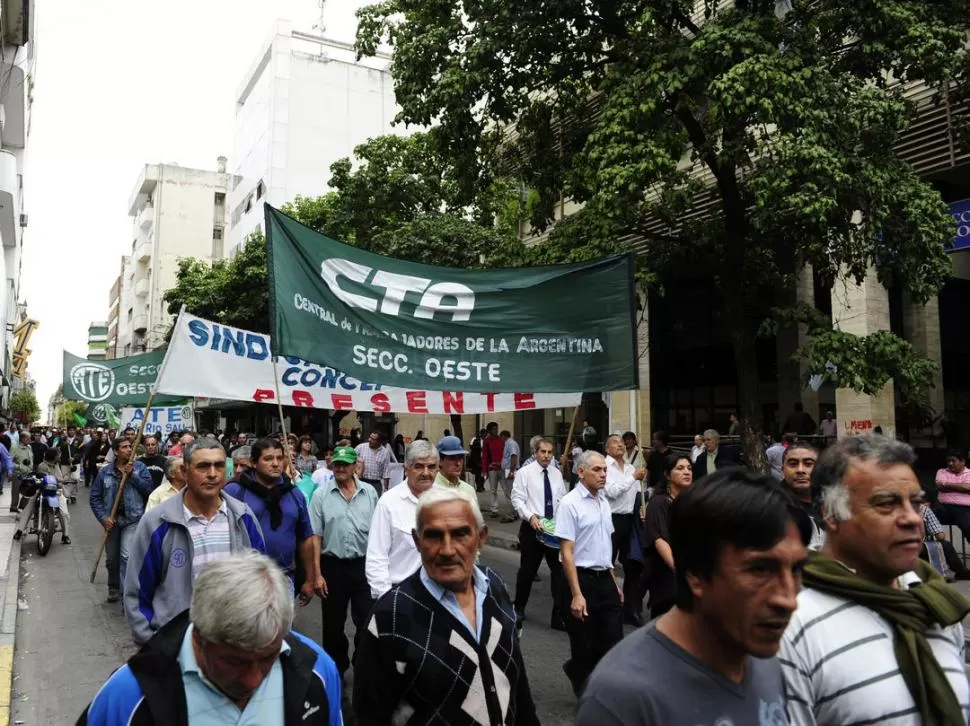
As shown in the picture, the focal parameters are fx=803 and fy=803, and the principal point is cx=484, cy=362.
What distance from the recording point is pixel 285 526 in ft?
16.2

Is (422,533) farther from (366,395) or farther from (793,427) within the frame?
(793,427)

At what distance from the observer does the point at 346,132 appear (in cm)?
4653

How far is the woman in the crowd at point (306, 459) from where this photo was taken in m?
12.4

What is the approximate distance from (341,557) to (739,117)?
24.8 ft

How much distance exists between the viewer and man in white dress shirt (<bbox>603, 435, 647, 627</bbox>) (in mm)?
7334

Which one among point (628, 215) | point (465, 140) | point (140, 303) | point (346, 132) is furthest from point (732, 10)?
point (140, 303)

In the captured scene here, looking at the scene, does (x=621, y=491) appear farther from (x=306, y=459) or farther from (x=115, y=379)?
(x=115, y=379)

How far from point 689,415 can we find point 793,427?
20.2 feet

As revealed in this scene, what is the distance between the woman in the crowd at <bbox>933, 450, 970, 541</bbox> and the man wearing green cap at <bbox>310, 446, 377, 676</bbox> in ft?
24.9

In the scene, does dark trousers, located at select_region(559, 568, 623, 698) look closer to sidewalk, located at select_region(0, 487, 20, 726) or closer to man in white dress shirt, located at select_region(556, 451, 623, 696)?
man in white dress shirt, located at select_region(556, 451, 623, 696)

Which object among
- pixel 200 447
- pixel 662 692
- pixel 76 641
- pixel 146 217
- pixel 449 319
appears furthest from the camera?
pixel 146 217

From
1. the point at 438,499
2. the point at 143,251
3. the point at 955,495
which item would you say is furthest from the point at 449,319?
the point at 143,251

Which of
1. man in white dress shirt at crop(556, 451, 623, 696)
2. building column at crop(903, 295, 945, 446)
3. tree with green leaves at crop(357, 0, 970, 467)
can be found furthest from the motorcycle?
building column at crop(903, 295, 945, 446)

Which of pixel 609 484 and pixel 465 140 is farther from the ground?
pixel 465 140
